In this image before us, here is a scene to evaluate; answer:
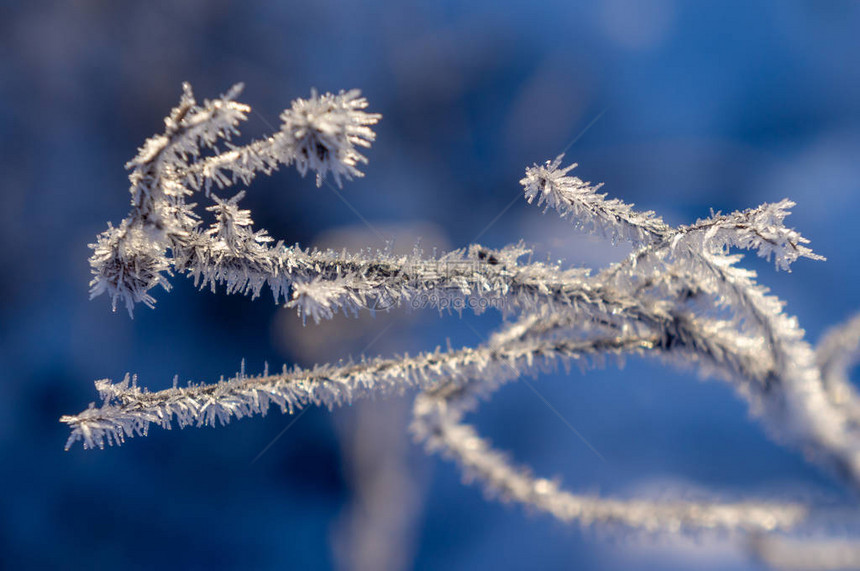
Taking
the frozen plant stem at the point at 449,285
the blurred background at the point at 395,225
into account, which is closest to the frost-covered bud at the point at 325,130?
the frozen plant stem at the point at 449,285

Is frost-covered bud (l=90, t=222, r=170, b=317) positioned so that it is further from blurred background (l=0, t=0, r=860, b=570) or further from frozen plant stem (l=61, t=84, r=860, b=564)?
blurred background (l=0, t=0, r=860, b=570)

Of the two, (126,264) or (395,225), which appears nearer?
(126,264)

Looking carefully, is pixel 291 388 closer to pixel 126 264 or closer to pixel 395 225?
pixel 126 264

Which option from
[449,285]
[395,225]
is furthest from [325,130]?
[395,225]

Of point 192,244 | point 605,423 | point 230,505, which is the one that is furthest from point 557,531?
point 192,244

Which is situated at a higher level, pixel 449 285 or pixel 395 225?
pixel 395 225

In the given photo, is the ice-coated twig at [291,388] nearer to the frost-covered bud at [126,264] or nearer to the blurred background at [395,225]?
the frost-covered bud at [126,264]
